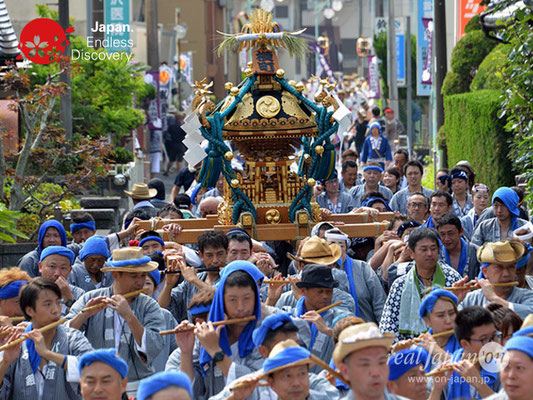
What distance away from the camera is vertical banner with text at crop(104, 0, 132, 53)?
23312 mm

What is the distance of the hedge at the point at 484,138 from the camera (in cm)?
1747

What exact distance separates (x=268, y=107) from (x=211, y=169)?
87 cm

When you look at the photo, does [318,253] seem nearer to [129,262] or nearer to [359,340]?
[129,262]

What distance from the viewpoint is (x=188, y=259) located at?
984cm

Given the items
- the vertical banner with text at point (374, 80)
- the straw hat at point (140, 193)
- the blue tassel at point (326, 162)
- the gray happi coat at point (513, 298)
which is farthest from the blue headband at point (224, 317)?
the vertical banner with text at point (374, 80)

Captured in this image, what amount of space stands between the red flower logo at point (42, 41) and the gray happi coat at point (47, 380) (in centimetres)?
1202

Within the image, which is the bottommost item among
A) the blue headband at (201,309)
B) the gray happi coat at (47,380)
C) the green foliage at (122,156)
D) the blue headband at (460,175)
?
the gray happi coat at (47,380)

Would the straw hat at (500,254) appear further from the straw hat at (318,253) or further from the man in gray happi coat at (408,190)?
the man in gray happi coat at (408,190)

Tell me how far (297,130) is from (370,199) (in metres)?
1.93

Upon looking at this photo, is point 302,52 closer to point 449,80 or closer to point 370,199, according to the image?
point 370,199

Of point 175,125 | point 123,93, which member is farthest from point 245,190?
point 175,125

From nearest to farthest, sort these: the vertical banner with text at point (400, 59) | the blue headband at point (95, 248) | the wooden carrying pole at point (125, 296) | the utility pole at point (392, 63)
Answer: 1. the wooden carrying pole at point (125, 296)
2. the blue headband at point (95, 248)
3. the utility pole at point (392, 63)
4. the vertical banner with text at point (400, 59)

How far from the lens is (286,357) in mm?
5641

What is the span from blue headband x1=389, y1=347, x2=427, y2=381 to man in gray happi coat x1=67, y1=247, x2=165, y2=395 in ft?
6.73
